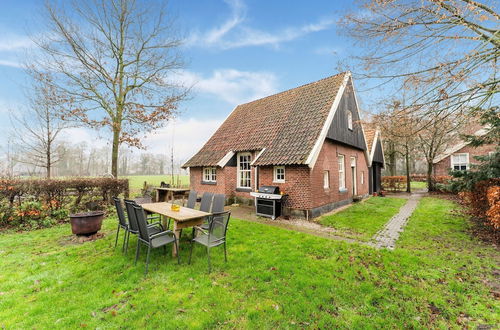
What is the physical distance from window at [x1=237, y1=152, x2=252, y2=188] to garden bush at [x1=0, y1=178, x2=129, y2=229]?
677cm

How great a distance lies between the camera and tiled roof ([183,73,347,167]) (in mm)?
9930

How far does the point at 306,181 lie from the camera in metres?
9.20

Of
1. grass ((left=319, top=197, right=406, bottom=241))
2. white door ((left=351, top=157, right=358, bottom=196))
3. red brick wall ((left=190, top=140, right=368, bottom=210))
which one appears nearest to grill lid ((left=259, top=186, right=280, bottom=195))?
red brick wall ((left=190, top=140, right=368, bottom=210))

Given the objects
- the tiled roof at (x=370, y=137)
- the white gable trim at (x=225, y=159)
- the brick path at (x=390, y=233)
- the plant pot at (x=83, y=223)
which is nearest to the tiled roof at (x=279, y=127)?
the white gable trim at (x=225, y=159)

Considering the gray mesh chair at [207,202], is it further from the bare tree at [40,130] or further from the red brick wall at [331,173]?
the bare tree at [40,130]

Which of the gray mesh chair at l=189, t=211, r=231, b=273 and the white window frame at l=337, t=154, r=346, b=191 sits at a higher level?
the white window frame at l=337, t=154, r=346, b=191

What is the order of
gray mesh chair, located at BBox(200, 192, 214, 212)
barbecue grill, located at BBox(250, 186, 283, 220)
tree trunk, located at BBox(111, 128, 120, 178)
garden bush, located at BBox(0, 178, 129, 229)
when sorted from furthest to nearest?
tree trunk, located at BBox(111, 128, 120, 178) → barbecue grill, located at BBox(250, 186, 283, 220) → garden bush, located at BBox(0, 178, 129, 229) → gray mesh chair, located at BBox(200, 192, 214, 212)

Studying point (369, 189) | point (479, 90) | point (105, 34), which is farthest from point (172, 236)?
point (369, 189)

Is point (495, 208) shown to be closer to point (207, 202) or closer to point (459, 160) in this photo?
point (207, 202)

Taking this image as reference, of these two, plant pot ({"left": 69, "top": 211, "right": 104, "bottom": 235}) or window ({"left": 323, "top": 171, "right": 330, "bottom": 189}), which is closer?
plant pot ({"left": 69, "top": 211, "right": 104, "bottom": 235})

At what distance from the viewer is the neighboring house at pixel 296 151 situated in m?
9.51

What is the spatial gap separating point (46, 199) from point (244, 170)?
357 inches

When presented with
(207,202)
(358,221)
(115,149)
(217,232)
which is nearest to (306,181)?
(358,221)

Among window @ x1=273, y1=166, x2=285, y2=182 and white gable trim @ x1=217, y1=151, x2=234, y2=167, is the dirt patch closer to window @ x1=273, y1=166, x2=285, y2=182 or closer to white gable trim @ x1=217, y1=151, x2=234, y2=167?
white gable trim @ x1=217, y1=151, x2=234, y2=167
